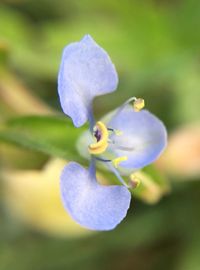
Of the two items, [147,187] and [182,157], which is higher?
[182,157]

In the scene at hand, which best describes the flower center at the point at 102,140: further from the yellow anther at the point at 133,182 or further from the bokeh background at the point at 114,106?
the bokeh background at the point at 114,106

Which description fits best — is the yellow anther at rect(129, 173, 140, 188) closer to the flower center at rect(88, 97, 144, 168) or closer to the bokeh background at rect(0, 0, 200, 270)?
the flower center at rect(88, 97, 144, 168)

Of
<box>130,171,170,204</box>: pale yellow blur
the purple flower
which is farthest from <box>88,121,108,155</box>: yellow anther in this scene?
<box>130,171,170,204</box>: pale yellow blur

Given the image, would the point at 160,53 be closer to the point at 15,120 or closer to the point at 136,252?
the point at 136,252

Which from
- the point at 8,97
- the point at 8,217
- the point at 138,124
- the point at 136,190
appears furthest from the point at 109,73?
the point at 8,217

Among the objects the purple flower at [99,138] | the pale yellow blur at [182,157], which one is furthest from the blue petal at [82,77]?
the pale yellow blur at [182,157]

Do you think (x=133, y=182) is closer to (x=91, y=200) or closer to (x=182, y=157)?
(x=91, y=200)

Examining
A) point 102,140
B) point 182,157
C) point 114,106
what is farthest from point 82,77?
point 114,106
